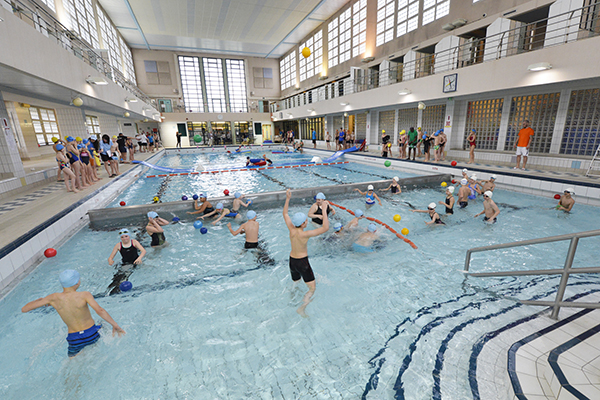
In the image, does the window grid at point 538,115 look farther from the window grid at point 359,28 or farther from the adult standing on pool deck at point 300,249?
the window grid at point 359,28

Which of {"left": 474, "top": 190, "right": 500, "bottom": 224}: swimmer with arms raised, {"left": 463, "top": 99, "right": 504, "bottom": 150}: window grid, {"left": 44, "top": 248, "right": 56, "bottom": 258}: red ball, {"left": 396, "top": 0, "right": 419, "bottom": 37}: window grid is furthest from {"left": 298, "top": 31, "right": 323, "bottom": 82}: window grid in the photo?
{"left": 44, "top": 248, "right": 56, "bottom": 258}: red ball

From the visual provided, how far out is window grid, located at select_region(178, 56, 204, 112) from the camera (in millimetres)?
27812

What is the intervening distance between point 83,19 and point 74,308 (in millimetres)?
15905

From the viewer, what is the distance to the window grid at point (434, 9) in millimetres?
11930

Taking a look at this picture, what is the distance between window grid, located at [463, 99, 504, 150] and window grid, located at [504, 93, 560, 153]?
0.54 metres

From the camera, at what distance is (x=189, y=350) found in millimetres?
2656

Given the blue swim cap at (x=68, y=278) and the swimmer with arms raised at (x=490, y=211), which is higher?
the blue swim cap at (x=68, y=278)

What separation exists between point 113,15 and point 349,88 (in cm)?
1555

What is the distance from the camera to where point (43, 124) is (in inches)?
550

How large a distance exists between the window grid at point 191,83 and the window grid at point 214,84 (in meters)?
0.76

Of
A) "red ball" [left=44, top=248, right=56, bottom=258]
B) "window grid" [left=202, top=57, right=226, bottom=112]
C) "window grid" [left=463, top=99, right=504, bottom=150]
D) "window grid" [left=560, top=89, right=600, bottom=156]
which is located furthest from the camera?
"window grid" [left=202, top=57, right=226, bottom=112]

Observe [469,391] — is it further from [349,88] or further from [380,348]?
[349,88]

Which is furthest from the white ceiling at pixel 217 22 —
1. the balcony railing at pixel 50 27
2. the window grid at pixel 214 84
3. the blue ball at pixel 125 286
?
the blue ball at pixel 125 286

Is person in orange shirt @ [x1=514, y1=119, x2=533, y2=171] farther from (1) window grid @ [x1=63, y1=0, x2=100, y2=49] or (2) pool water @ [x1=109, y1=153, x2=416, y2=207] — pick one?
(1) window grid @ [x1=63, y1=0, x2=100, y2=49]
